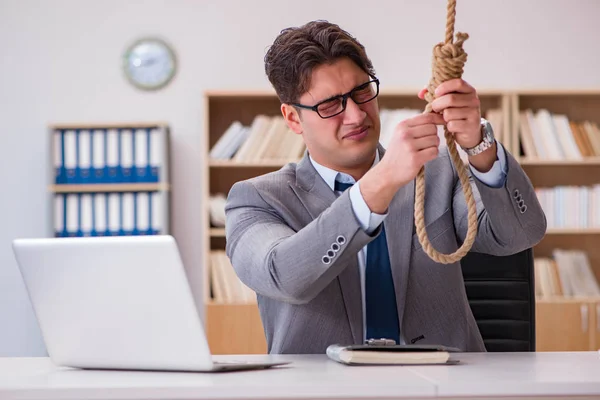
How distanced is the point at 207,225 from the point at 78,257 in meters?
3.04

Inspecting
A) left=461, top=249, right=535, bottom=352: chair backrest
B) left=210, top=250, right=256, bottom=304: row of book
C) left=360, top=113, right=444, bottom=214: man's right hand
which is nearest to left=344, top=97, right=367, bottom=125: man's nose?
left=360, top=113, right=444, bottom=214: man's right hand

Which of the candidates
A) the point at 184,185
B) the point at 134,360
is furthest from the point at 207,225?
the point at 134,360

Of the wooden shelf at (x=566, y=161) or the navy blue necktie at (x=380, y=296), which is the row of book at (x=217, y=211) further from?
the navy blue necktie at (x=380, y=296)

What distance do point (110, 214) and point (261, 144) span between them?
33.9 inches

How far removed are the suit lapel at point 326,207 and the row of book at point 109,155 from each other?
258 cm

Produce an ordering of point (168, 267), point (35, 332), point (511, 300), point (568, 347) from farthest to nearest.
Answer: point (35, 332) < point (568, 347) < point (511, 300) < point (168, 267)

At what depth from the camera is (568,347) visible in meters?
4.29

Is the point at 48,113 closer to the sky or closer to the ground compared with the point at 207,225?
closer to the sky

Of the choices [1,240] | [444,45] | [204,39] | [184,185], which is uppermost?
[204,39]

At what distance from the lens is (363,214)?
1541 millimetres

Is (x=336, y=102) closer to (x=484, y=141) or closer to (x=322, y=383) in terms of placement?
(x=484, y=141)

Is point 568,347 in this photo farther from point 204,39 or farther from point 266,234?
point 266,234

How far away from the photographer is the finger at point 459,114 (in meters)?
1.49

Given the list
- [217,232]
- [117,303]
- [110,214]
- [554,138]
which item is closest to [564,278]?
[554,138]
